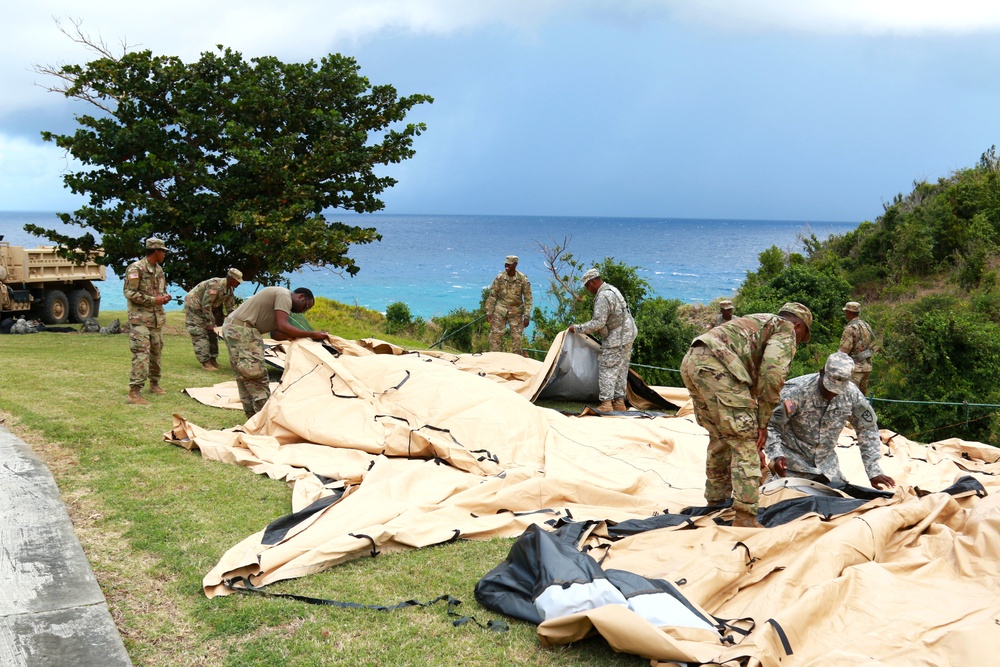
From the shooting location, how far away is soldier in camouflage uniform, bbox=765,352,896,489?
19.5 feet

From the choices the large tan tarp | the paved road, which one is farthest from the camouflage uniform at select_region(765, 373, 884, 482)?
the paved road

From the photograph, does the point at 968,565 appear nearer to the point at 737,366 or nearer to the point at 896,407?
the point at 737,366

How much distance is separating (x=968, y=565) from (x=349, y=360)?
581 centimetres

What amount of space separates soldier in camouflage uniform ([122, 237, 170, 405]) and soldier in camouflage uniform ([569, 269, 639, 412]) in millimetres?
5121

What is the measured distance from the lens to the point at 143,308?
369 inches

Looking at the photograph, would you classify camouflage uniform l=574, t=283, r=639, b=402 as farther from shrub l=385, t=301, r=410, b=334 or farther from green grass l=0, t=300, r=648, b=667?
shrub l=385, t=301, r=410, b=334

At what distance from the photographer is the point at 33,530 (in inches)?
198

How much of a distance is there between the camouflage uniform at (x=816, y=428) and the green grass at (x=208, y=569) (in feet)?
7.90

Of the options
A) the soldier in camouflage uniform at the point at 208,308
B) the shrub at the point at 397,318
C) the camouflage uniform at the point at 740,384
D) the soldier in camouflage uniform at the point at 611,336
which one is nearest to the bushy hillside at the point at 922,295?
the soldier in camouflage uniform at the point at 611,336

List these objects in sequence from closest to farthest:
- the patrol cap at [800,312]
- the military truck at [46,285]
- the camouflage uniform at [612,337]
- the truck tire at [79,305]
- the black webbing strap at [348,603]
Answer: the black webbing strap at [348,603]
the patrol cap at [800,312]
the camouflage uniform at [612,337]
the military truck at [46,285]
the truck tire at [79,305]

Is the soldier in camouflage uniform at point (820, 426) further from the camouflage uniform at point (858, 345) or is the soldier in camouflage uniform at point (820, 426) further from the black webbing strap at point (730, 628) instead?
the camouflage uniform at point (858, 345)

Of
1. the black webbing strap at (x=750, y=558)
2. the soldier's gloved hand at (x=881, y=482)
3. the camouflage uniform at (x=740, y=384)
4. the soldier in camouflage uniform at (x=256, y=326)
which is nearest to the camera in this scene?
the black webbing strap at (x=750, y=558)

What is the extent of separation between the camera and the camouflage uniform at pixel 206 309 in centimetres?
1150

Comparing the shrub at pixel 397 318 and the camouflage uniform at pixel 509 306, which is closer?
the camouflage uniform at pixel 509 306
